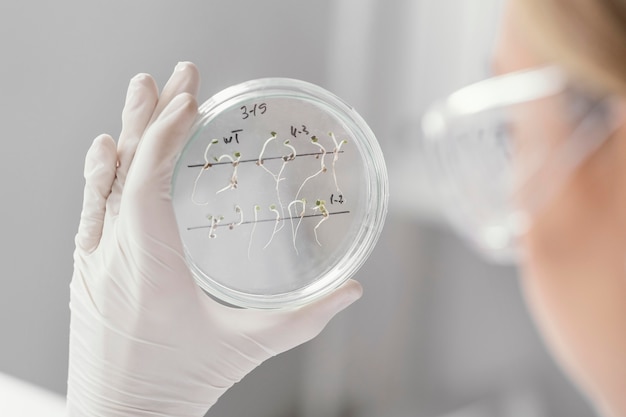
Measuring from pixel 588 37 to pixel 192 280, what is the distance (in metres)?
0.55

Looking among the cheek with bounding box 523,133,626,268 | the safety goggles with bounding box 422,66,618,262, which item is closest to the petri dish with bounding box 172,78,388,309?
the safety goggles with bounding box 422,66,618,262

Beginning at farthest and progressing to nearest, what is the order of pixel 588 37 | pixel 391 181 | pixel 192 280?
pixel 391 181 < pixel 192 280 < pixel 588 37

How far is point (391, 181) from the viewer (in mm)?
1903

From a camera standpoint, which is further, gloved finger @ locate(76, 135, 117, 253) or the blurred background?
the blurred background

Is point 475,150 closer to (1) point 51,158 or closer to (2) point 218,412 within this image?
(1) point 51,158

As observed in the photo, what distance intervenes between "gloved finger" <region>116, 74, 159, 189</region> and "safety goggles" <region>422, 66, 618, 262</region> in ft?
1.26

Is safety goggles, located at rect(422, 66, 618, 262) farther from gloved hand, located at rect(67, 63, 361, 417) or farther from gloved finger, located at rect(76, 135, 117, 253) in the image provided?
gloved finger, located at rect(76, 135, 117, 253)

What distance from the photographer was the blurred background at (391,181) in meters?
1.45

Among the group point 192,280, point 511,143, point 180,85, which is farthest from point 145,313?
point 511,143

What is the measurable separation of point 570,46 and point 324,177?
32 centimetres

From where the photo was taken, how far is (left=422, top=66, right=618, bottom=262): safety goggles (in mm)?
893

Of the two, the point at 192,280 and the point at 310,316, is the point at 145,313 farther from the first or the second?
the point at 310,316

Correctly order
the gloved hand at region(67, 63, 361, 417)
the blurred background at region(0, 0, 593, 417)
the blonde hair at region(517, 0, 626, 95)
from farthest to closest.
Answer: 1. the blurred background at region(0, 0, 593, 417)
2. the gloved hand at region(67, 63, 361, 417)
3. the blonde hair at region(517, 0, 626, 95)

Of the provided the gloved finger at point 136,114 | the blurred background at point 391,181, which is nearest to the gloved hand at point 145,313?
the gloved finger at point 136,114
